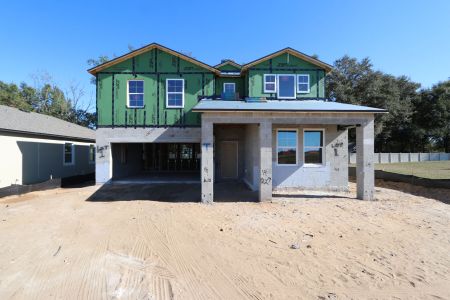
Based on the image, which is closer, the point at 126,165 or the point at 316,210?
the point at 316,210

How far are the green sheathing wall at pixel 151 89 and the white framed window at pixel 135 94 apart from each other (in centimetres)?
19

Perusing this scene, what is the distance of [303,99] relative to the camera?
13984mm

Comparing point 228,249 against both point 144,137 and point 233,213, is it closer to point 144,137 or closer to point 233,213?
point 233,213

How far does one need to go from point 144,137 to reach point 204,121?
5.31 meters

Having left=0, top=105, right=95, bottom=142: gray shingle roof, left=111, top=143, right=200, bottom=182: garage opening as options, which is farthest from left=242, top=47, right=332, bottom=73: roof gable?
left=0, top=105, right=95, bottom=142: gray shingle roof

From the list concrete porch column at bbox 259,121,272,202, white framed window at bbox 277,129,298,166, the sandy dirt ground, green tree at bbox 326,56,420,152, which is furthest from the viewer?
green tree at bbox 326,56,420,152

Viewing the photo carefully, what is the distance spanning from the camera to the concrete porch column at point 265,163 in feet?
32.5

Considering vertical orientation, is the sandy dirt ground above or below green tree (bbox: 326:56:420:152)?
below

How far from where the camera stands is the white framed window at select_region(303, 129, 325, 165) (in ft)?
41.5

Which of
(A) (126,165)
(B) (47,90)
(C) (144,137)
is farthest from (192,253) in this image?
(B) (47,90)

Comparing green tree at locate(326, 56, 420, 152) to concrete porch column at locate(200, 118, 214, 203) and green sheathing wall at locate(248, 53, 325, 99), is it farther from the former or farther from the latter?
concrete porch column at locate(200, 118, 214, 203)

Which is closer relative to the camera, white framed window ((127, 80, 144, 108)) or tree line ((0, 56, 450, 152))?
white framed window ((127, 80, 144, 108))

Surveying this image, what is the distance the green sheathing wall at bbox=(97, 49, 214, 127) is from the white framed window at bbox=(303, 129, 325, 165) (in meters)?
5.71

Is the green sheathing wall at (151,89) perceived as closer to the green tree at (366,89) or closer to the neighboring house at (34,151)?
the neighboring house at (34,151)
